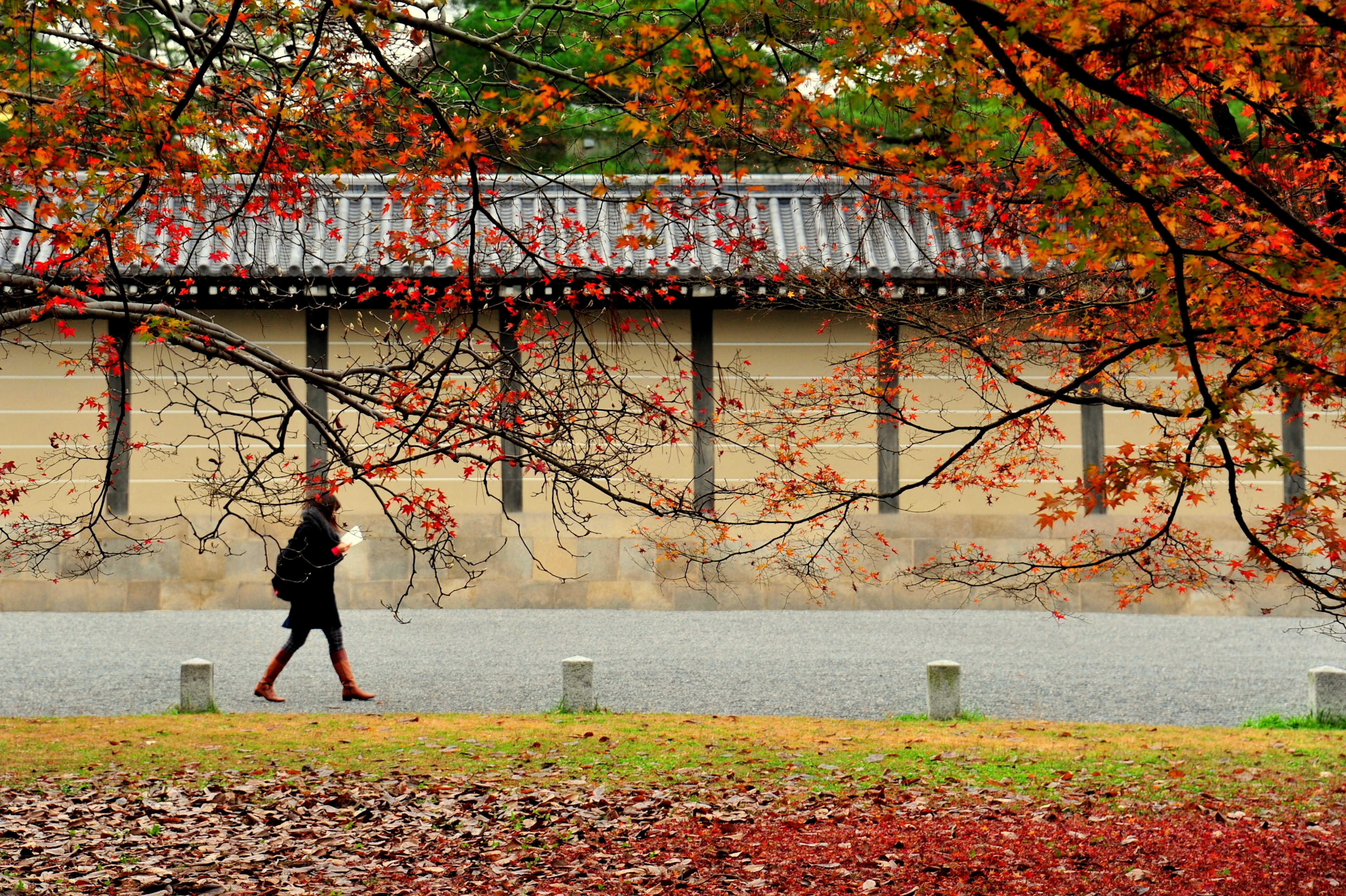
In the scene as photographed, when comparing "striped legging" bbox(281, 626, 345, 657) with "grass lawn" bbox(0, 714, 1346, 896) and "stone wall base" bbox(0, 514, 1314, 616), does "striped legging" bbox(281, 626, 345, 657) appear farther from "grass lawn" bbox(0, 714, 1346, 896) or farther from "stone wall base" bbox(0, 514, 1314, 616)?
"stone wall base" bbox(0, 514, 1314, 616)

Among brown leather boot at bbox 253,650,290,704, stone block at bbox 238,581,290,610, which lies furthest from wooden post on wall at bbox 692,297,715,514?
stone block at bbox 238,581,290,610

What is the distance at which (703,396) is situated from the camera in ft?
41.4

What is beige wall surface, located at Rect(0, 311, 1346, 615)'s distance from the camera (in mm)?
12539

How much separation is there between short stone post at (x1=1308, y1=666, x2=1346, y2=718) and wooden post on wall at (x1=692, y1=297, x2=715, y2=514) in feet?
20.0

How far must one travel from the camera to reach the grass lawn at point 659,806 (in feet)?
16.5

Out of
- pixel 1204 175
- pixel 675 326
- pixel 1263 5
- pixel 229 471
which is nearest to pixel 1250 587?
pixel 675 326

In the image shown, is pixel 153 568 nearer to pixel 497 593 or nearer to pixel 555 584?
pixel 497 593

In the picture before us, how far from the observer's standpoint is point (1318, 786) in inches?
257

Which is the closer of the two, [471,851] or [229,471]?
[471,851]

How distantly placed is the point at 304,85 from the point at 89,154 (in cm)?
155

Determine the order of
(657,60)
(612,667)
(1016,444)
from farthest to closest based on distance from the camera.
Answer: (612,667)
(1016,444)
(657,60)

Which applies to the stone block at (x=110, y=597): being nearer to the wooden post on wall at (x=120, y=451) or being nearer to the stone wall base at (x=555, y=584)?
the stone wall base at (x=555, y=584)

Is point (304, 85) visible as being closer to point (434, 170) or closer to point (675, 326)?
point (434, 170)

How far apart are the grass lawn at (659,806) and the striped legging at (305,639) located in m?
0.75
